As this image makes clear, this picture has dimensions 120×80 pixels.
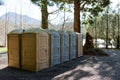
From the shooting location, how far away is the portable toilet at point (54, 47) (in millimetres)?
11727

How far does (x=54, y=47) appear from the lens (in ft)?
39.7

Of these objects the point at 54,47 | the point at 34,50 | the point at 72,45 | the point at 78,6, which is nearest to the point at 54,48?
the point at 54,47

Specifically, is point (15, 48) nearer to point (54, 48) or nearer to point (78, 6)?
point (54, 48)

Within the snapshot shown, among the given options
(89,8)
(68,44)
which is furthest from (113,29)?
(68,44)

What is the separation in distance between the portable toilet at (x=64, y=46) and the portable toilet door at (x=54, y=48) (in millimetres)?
507

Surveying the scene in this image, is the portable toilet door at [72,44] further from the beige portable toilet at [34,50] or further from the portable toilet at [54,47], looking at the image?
the beige portable toilet at [34,50]

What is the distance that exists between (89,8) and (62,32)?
873 centimetres

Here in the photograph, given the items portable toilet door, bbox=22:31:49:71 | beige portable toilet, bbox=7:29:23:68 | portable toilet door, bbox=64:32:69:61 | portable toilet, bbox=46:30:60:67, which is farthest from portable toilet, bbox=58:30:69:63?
beige portable toilet, bbox=7:29:23:68

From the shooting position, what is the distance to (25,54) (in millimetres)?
10852

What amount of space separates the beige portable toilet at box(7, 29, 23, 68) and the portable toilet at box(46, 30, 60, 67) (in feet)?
5.20

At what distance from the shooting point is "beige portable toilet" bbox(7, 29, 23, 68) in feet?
36.9

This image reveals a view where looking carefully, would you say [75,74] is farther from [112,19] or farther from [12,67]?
[112,19]

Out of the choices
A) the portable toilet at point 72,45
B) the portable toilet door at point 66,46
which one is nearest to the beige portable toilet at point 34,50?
the portable toilet door at point 66,46

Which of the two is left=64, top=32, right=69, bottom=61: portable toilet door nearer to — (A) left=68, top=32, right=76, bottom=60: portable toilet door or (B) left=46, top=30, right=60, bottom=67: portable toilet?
(A) left=68, top=32, right=76, bottom=60: portable toilet door
